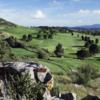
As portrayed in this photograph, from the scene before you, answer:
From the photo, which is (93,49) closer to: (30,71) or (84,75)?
(84,75)

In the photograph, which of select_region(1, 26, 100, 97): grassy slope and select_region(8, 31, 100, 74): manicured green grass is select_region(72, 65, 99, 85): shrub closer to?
select_region(1, 26, 100, 97): grassy slope

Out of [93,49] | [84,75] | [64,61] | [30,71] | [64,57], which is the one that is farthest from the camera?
[93,49]

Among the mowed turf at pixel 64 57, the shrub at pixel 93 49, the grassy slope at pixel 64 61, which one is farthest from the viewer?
the shrub at pixel 93 49

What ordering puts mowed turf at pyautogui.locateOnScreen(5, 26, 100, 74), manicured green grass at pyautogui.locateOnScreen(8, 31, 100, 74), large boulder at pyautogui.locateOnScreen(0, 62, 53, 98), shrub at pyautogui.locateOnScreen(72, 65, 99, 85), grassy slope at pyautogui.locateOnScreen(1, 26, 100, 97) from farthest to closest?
mowed turf at pyautogui.locateOnScreen(5, 26, 100, 74), manicured green grass at pyautogui.locateOnScreen(8, 31, 100, 74), shrub at pyautogui.locateOnScreen(72, 65, 99, 85), grassy slope at pyautogui.locateOnScreen(1, 26, 100, 97), large boulder at pyautogui.locateOnScreen(0, 62, 53, 98)

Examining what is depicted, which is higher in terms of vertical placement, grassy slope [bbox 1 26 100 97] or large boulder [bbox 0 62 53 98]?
large boulder [bbox 0 62 53 98]

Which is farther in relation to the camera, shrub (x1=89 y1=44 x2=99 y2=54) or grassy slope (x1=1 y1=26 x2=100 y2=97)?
shrub (x1=89 y1=44 x2=99 y2=54)

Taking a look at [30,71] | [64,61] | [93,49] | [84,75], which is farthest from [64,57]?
[30,71]

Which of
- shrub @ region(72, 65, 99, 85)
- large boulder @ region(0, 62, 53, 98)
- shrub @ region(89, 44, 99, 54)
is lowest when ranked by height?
shrub @ region(89, 44, 99, 54)

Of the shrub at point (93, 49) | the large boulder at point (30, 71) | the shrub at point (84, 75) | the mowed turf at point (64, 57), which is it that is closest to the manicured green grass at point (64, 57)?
the mowed turf at point (64, 57)

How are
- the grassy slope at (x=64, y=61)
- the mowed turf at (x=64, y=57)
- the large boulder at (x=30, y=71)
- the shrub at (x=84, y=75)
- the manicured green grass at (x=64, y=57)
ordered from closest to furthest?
1. the large boulder at (x=30, y=71)
2. the grassy slope at (x=64, y=61)
3. the shrub at (x=84, y=75)
4. the manicured green grass at (x=64, y=57)
5. the mowed turf at (x=64, y=57)

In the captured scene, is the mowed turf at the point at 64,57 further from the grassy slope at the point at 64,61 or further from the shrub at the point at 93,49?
the shrub at the point at 93,49

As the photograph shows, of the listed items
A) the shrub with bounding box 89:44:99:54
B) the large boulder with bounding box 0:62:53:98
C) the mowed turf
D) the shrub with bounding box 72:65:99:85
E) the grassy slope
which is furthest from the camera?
the shrub with bounding box 89:44:99:54

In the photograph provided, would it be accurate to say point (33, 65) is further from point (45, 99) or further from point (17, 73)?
point (45, 99)

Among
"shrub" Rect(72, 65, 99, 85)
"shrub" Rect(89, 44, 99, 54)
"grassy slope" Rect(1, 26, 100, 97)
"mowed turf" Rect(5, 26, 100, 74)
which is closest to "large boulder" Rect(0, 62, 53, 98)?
"grassy slope" Rect(1, 26, 100, 97)
